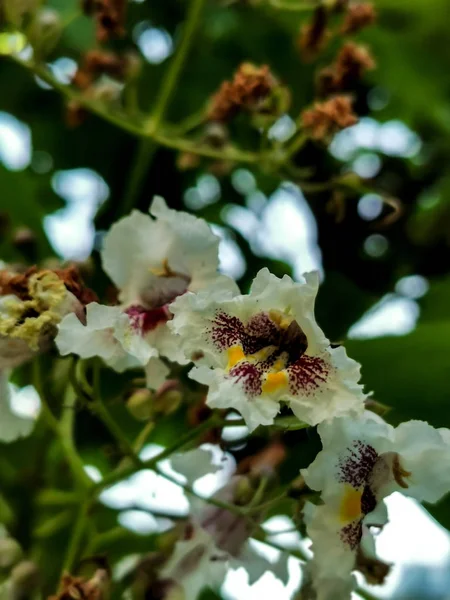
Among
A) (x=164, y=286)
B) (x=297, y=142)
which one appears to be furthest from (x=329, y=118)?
(x=164, y=286)

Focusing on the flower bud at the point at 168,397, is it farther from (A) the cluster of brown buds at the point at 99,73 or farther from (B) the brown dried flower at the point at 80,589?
(A) the cluster of brown buds at the point at 99,73

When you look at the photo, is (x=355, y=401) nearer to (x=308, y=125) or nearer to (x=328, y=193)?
(x=308, y=125)

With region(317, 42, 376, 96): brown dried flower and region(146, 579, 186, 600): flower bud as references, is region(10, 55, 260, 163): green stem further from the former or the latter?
region(146, 579, 186, 600): flower bud

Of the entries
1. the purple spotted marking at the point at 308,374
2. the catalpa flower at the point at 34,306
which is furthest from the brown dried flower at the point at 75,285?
the purple spotted marking at the point at 308,374

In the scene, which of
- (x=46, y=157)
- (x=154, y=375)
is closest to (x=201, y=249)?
(x=154, y=375)

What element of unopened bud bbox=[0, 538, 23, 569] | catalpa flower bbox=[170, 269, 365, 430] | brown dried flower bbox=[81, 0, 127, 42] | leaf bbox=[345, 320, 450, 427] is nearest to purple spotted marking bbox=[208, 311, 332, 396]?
catalpa flower bbox=[170, 269, 365, 430]

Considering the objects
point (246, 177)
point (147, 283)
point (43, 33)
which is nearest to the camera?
point (147, 283)

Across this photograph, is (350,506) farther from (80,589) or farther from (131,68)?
(131,68)
